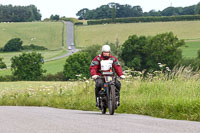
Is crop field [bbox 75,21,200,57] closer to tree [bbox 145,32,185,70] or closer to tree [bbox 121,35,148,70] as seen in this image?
tree [bbox 145,32,185,70]

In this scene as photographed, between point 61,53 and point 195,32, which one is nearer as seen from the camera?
point 61,53

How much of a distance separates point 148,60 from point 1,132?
82.4m

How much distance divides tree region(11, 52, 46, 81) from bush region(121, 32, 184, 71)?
18339 mm

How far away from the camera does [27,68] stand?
93.9 meters

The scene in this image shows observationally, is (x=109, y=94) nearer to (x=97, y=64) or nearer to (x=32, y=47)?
(x=97, y=64)

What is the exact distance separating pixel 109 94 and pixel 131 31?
127811 millimetres

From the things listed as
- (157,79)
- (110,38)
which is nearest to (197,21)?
(110,38)

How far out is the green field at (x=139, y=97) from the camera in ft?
30.7

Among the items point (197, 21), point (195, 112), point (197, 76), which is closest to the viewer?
point (195, 112)

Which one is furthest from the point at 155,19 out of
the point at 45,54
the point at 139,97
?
the point at 139,97

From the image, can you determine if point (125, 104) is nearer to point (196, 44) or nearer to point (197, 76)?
point (197, 76)

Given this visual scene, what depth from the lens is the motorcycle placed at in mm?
10325

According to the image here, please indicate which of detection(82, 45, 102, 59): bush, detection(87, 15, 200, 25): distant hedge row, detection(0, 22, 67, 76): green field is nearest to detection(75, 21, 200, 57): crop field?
detection(87, 15, 200, 25): distant hedge row

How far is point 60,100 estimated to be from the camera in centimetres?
1470
